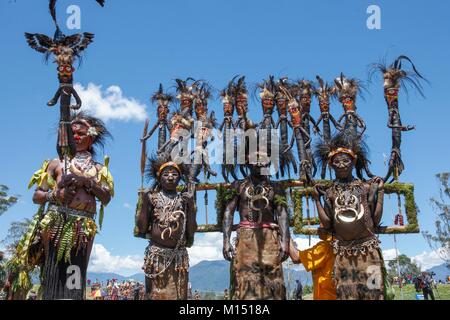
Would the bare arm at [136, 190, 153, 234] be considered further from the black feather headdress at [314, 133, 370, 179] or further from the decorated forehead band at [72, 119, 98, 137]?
the black feather headdress at [314, 133, 370, 179]

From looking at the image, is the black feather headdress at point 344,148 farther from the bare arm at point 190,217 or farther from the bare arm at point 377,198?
the bare arm at point 190,217

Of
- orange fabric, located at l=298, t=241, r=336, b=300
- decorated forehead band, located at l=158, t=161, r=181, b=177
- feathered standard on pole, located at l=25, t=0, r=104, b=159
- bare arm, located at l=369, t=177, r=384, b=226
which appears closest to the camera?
feathered standard on pole, located at l=25, t=0, r=104, b=159

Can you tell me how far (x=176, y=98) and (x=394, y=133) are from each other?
4.83 m

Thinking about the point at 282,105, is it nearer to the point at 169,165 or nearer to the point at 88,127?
the point at 169,165

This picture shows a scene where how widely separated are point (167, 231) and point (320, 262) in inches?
75.5

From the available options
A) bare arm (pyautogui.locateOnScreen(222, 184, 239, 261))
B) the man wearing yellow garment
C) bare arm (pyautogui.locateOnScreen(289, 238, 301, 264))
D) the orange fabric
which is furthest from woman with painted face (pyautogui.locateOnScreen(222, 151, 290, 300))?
the orange fabric

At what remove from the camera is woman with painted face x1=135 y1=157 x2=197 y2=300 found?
5.32 m

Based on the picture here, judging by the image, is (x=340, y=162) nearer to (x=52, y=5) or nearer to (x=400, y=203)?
(x=400, y=203)

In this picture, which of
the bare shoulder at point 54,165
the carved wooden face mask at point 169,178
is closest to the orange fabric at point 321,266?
the carved wooden face mask at point 169,178

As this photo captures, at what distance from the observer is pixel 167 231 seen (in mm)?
5477

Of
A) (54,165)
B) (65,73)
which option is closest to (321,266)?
(54,165)

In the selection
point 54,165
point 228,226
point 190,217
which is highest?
point 54,165

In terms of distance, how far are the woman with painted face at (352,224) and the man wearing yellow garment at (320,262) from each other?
27 cm
